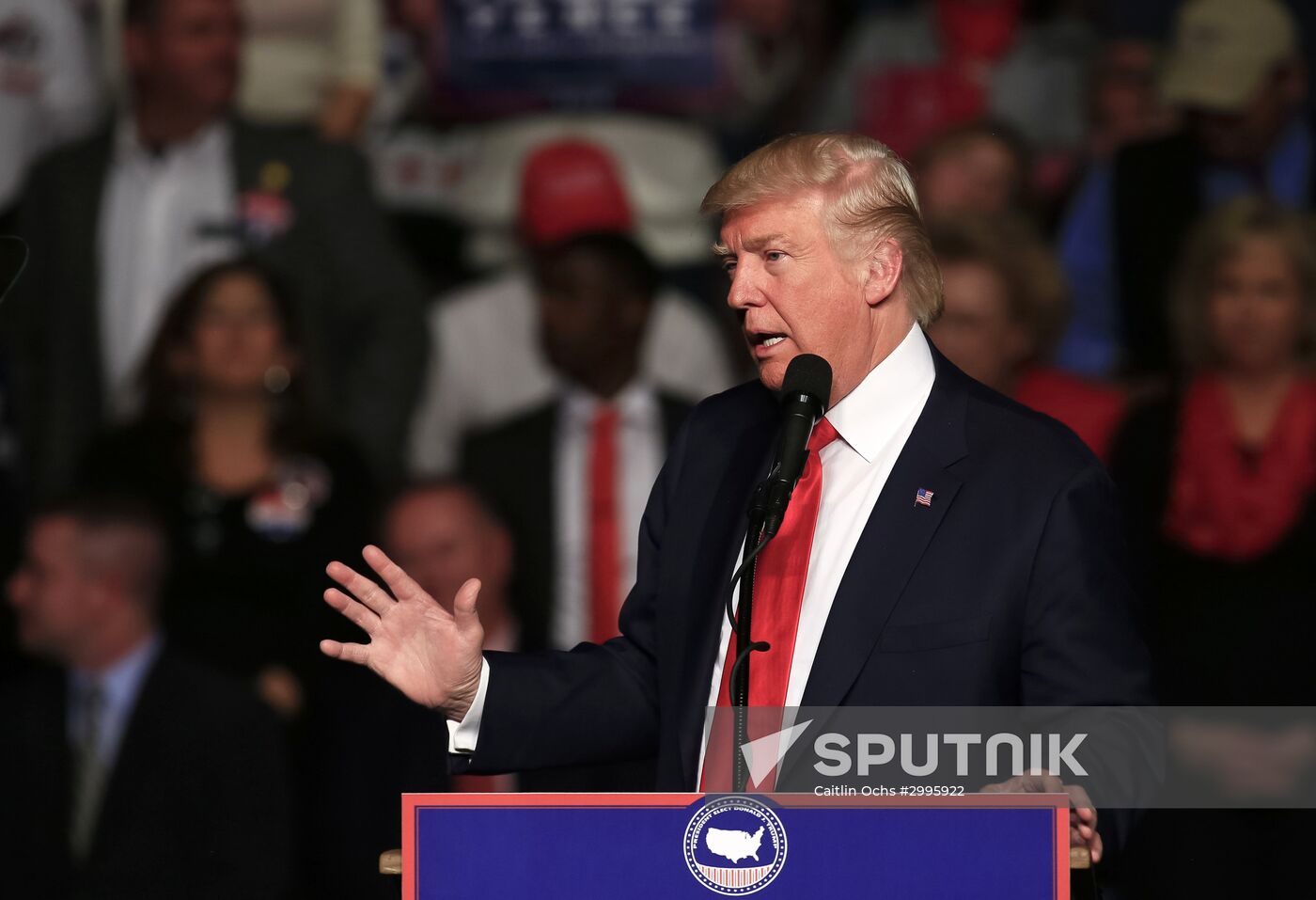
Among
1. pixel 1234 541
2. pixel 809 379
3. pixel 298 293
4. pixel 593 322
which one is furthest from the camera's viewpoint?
pixel 298 293

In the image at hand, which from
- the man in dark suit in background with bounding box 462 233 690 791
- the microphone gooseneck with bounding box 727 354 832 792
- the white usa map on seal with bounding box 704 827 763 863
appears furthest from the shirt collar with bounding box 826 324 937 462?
the man in dark suit in background with bounding box 462 233 690 791

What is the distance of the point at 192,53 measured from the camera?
221 inches

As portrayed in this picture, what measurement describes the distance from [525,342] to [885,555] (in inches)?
132

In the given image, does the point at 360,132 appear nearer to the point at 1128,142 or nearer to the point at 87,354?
the point at 87,354

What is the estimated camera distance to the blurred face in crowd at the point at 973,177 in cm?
559

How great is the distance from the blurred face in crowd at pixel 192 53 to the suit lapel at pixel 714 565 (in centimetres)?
330

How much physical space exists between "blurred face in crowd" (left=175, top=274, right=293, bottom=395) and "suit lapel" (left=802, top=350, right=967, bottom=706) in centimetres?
296

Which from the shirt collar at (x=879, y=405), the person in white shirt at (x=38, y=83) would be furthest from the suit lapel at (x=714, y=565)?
the person in white shirt at (x=38, y=83)

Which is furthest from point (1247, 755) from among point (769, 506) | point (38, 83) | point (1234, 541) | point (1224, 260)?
point (38, 83)

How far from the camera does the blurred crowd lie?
178 inches

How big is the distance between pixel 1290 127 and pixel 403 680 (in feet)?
13.3

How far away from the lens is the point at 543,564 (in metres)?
5.18

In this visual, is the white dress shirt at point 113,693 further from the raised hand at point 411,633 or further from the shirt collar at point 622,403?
the raised hand at point 411,633

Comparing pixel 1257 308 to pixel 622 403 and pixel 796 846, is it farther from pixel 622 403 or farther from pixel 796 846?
pixel 796 846
